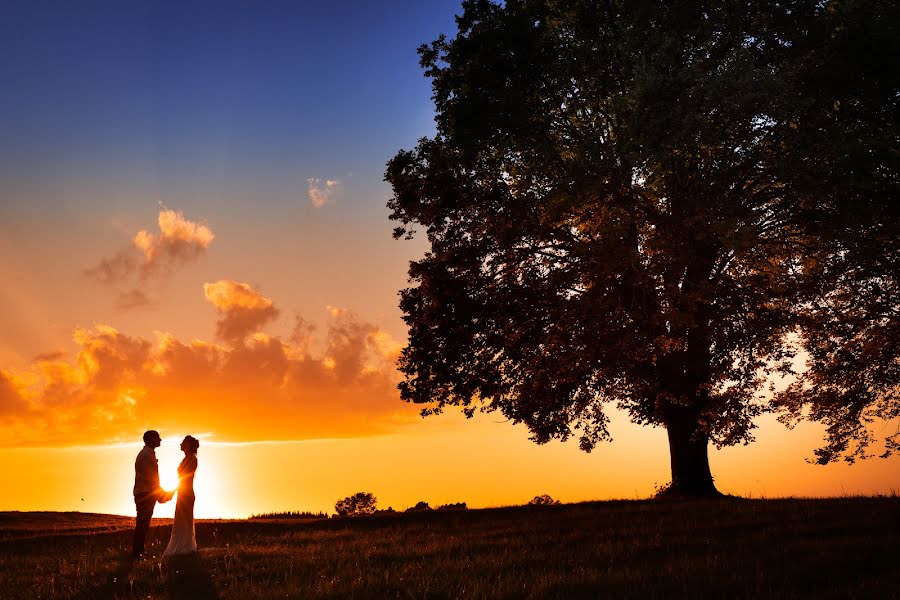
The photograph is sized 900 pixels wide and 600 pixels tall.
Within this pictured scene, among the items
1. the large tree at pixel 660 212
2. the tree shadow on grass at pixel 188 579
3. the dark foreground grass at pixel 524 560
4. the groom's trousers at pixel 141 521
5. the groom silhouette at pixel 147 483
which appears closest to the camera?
the dark foreground grass at pixel 524 560

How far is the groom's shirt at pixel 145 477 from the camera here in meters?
16.7

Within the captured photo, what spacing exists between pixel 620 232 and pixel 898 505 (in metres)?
10.6

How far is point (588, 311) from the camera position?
80.2ft

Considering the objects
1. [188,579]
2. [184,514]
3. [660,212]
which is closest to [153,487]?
[184,514]

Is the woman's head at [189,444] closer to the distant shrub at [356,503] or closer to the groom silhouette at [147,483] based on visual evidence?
the groom silhouette at [147,483]

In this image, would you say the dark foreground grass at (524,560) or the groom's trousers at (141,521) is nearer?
the dark foreground grass at (524,560)

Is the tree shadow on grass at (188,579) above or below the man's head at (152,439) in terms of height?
below

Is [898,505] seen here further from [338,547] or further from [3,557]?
[3,557]

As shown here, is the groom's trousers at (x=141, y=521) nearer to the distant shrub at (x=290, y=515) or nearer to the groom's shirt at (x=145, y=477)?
the groom's shirt at (x=145, y=477)

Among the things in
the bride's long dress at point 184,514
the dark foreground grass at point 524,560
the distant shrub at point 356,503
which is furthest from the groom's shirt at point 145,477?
the distant shrub at point 356,503

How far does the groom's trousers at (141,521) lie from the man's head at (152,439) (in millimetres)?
1173

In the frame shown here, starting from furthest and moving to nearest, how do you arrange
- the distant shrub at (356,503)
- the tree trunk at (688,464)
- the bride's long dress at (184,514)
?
the distant shrub at (356,503), the tree trunk at (688,464), the bride's long dress at (184,514)

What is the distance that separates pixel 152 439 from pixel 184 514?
1894 millimetres

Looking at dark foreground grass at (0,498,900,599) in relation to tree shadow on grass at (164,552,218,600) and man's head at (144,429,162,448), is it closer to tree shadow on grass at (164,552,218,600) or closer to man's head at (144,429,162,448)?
tree shadow on grass at (164,552,218,600)
